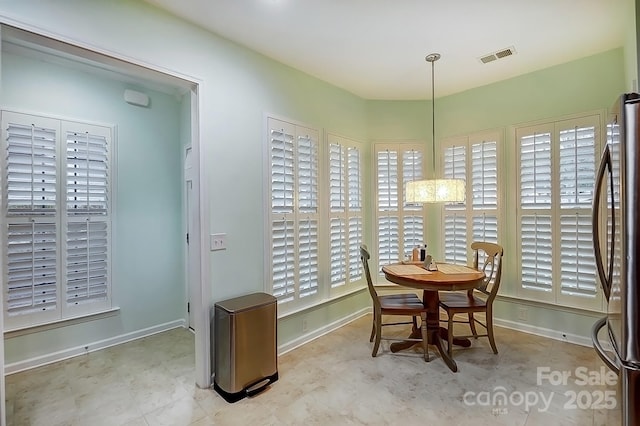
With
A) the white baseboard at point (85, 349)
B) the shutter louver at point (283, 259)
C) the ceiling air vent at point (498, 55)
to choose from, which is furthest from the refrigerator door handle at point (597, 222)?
the white baseboard at point (85, 349)

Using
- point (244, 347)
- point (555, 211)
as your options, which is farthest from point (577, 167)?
point (244, 347)

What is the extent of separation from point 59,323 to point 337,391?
2.67 m

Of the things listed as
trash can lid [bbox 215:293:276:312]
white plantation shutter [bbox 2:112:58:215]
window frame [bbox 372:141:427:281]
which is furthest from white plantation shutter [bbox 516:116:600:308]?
white plantation shutter [bbox 2:112:58:215]

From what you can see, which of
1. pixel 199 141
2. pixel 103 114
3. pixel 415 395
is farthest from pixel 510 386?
pixel 103 114

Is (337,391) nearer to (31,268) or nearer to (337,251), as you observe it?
(337,251)

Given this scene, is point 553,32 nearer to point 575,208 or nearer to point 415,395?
point 575,208

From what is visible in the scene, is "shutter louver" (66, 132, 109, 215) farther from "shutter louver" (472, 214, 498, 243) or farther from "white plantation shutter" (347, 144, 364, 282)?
"shutter louver" (472, 214, 498, 243)

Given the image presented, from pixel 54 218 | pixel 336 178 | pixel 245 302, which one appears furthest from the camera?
pixel 336 178

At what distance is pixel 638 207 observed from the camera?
48.4 inches

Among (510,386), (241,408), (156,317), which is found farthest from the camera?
(156,317)

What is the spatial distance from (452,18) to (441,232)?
2489mm

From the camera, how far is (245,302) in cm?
242

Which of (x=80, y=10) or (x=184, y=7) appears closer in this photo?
(x=80, y=10)

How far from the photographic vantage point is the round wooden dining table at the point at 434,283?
8.57ft
